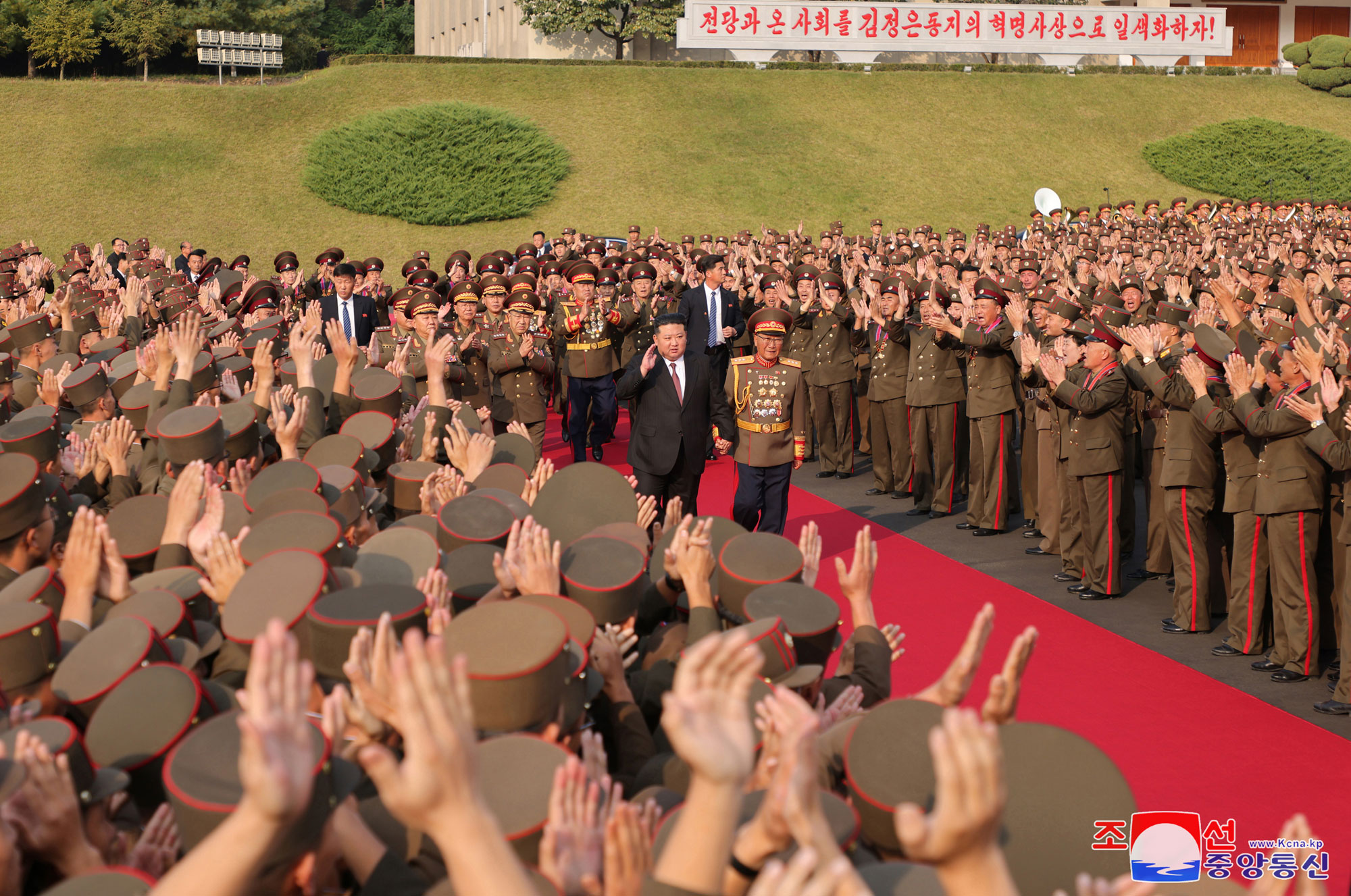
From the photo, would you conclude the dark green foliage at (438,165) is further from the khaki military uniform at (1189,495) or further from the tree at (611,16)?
the khaki military uniform at (1189,495)

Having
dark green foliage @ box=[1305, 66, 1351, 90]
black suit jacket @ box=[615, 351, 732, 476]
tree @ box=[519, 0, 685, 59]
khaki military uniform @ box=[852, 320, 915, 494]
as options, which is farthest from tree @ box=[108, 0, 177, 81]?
dark green foliage @ box=[1305, 66, 1351, 90]

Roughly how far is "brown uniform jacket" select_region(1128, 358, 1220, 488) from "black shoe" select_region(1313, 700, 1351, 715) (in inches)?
64.4

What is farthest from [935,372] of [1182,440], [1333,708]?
[1333,708]

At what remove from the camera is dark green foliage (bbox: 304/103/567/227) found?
30.1 meters

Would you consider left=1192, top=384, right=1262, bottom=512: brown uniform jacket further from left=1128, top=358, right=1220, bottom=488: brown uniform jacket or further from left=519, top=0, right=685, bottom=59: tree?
left=519, top=0, right=685, bottom=59: tree

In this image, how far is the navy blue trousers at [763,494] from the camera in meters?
7.55

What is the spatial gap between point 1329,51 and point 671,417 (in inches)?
1638

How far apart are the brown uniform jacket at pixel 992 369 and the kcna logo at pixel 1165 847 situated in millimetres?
4717

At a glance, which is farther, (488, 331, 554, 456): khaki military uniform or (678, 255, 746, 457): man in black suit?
(678, 255, 746, 457): man in black suit

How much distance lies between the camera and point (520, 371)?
9.48m

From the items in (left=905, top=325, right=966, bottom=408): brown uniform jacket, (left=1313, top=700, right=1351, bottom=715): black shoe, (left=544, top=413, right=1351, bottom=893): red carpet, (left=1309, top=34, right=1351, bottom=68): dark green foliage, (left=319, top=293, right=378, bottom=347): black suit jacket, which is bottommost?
(left=544, top=413, right=1351, bottom=893): red carpet

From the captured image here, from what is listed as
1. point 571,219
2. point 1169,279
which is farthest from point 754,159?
point 1169,279

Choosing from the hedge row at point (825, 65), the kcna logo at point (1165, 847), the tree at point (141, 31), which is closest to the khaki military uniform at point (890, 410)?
the kcna logo at point (1165, 847)

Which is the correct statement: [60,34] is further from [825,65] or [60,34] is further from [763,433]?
[763,433]
